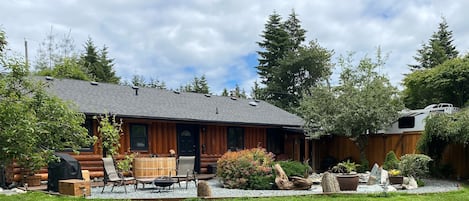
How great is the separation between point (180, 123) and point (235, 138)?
2.66 meters

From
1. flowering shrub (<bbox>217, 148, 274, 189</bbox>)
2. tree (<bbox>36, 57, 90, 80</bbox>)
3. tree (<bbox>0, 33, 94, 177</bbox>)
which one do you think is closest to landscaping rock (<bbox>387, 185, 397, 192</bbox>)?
flowering shrub (<bbox>217, 148, 274, 189</bbox>)

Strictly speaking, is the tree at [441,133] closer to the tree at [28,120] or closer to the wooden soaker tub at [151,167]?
the wooden soaker tub at [151,167]

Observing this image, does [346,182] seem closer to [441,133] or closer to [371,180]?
[371,180]

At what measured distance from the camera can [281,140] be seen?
59.5 feet

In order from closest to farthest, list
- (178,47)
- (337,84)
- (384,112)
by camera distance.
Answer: (384,112) → (337,84) → (178,47)

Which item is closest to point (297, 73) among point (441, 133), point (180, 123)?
point (180, 123)

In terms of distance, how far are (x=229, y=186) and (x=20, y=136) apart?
647 centimetres

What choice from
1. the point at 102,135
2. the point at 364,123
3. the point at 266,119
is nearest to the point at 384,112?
the point at 364,123

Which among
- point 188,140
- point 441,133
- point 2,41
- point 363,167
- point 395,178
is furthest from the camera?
point 363,167

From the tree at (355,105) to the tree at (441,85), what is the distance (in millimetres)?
8233

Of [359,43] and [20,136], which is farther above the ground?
[359,43]

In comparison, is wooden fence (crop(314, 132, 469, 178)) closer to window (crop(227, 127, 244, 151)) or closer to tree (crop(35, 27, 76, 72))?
window (crop(227, 127, 244, 151))

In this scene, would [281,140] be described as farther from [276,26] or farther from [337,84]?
[276,26]

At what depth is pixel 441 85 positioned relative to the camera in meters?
23.6
